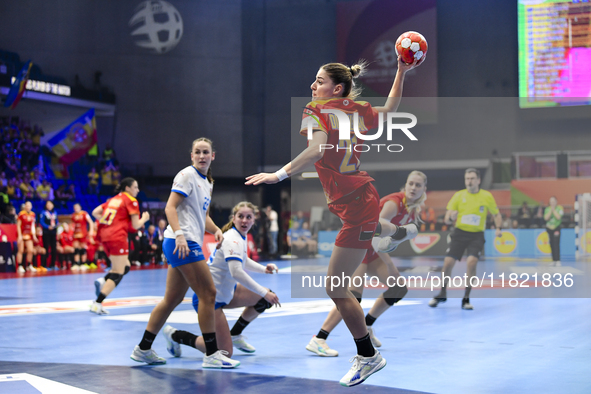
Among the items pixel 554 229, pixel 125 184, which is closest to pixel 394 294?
pixel 125 184

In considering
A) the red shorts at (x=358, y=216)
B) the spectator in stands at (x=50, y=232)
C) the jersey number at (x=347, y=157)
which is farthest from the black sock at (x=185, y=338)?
the spectator in stands at (x=50, y=232)

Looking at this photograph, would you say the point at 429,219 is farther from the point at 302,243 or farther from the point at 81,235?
the point at 81,235

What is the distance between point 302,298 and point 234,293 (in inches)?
193

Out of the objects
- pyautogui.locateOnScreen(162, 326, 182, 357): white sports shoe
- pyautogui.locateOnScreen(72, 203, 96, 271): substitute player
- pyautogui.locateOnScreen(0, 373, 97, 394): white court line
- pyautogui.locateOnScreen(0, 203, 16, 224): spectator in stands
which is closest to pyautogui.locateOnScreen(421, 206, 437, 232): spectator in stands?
pyautogui.locateOnScreen(72, 203, 96, 271): substitute player

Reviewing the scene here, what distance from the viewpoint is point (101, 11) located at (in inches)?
1049

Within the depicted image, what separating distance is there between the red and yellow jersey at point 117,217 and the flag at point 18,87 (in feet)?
53.1

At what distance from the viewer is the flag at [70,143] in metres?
24.4

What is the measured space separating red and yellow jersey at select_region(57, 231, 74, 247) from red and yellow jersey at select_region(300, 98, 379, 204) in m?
15.2

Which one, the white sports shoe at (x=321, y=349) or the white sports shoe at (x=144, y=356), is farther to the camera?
the white sports shoe at (x=321, y=349)

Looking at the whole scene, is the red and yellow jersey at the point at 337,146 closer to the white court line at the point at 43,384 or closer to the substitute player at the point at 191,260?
the substitute player at the point at 191,260

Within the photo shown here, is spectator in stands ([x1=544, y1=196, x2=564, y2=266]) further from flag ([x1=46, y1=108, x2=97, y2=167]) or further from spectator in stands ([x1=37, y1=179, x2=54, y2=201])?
flag ([x1=46, y1=108, x2=97, y2=167])

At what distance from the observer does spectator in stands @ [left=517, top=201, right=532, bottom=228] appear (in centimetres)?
1969

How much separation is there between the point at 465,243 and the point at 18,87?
18998 millimetres

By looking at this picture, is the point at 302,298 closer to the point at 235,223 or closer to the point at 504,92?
the point at 235,223
